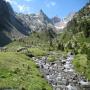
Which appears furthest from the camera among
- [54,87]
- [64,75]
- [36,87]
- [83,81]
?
[64,75]

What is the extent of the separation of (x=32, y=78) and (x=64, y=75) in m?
16.6

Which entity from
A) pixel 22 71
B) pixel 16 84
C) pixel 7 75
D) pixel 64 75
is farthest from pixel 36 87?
pixel 64 75

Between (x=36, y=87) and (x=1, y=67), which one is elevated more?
(x=1, y=67)

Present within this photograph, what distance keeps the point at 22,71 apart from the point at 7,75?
27.6ft

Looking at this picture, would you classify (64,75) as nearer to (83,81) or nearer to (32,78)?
(83,81)

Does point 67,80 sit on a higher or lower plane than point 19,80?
lower

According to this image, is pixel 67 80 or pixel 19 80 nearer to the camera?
pixel 19 80

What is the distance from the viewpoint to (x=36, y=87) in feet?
211

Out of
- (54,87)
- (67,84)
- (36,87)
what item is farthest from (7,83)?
(67,84)

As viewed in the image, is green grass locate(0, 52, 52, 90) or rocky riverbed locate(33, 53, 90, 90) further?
rocky riverbed locate(33, 53, 90, 90)

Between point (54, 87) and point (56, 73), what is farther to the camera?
point (56, 73)

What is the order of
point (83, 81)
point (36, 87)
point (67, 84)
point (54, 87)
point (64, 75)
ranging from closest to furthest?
point (36, 87)
point (54, 87)
point (67, 84)
point (83, 81)
point (64, 75)

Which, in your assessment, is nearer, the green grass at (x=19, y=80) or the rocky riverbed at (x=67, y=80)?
the green grass at (x=19, y=80)

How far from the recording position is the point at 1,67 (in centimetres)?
8162
